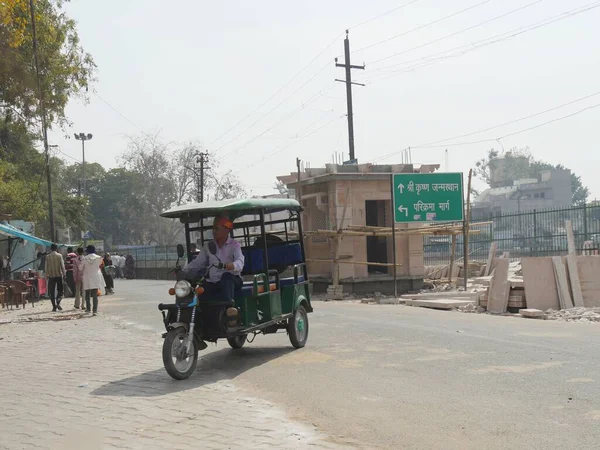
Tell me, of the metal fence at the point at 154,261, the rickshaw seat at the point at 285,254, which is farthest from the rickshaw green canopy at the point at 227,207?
the metal fence at the point at 154,261

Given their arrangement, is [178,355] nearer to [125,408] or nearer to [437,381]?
[125,408]

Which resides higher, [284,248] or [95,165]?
[95,165]

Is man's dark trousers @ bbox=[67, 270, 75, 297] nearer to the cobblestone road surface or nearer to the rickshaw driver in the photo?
the cobblestone road surface

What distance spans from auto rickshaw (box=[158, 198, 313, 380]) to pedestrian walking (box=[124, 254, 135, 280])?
47.7 meters

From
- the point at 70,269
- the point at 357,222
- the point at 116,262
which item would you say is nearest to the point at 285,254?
the point at 357,222

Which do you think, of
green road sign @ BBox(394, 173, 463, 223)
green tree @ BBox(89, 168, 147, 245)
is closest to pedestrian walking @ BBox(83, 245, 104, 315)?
green road sign @ BBox(394, 173, 463, 223)

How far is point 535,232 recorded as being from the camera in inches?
1007

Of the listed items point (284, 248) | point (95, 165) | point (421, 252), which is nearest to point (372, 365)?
point (284, 248)

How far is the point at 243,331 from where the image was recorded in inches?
368

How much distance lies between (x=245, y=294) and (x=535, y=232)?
18.2 metres

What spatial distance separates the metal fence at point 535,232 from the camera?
76.0ft

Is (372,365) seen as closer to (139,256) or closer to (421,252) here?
(421,252)

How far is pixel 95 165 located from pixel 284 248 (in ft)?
266

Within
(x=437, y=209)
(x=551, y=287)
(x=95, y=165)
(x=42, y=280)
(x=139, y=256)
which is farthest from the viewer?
(x=95, y=165)
